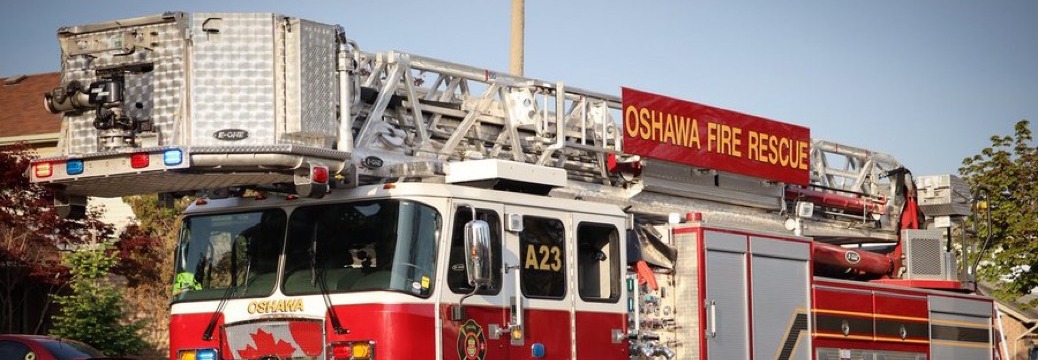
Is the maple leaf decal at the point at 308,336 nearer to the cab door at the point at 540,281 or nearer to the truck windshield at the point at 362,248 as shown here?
the truck windshield at the point at 362,248

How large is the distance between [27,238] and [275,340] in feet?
44.0

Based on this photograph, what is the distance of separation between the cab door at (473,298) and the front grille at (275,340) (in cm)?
90

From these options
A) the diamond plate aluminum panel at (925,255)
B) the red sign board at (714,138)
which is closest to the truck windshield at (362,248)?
the red sign board at (714,138)

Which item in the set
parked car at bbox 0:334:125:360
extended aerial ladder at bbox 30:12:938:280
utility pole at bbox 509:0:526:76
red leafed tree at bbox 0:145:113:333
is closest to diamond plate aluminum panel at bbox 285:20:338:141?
extended aerial ladder at bbox 30:12:938:280

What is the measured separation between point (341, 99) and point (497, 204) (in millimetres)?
1342

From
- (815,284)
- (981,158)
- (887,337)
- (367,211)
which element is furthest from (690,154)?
(981,158)

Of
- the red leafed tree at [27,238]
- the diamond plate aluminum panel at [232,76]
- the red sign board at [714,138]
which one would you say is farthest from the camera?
the red leafed tree at [27,238]

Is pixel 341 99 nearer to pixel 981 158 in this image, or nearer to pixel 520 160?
pixel 520 160

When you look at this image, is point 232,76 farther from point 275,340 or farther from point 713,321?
point 713,321

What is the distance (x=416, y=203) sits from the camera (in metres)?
9.53

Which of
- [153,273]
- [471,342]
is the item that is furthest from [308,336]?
[153,273]

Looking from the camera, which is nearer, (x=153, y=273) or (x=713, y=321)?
(x=713, y=321)

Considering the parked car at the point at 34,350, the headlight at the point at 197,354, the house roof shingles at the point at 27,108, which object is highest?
the house roof shingles at the point at 27,108

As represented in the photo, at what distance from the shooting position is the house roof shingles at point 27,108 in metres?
29.1
